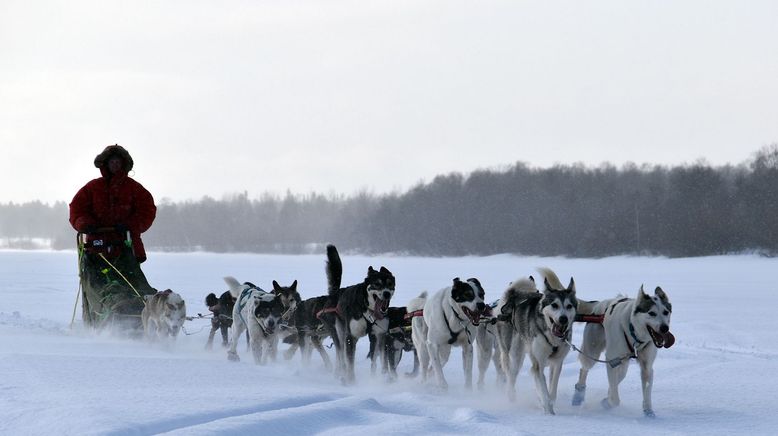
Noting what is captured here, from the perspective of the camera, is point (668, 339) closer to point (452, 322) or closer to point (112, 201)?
point (452, 322)

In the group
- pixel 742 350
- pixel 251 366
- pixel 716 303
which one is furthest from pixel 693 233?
pixel 251 366

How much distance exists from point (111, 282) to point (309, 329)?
2.63 meters

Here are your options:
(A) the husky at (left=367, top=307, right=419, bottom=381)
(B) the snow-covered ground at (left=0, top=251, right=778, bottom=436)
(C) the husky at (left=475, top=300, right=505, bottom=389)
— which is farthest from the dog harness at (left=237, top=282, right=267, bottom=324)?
(C) the husky at (left=475, top=300, right=505, bottom=389)

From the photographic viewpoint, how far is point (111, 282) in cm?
Result: 920

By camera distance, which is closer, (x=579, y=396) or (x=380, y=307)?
(x=579, y=396)

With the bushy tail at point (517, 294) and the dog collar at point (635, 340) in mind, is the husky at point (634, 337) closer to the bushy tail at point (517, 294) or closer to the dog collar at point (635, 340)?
the dog collar at point (635, 340)

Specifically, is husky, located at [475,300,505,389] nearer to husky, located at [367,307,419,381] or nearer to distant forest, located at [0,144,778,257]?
husky, located at [367,307,419,381]

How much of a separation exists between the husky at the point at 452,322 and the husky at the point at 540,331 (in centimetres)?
24

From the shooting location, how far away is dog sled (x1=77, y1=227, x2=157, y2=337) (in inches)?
354

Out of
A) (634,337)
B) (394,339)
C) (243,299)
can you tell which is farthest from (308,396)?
(243,299)

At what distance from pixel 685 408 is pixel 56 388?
4.08m

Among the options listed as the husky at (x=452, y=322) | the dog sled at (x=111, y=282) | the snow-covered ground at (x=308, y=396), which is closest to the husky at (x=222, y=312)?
the snow-covered ground at (x=308, y=396)

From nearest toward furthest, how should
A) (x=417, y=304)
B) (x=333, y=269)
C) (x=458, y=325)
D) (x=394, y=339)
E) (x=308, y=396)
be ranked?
(x=308, y=396)
(x=458, y=325)
(x=417, y=304)
(x=394, y=339)
(x=333, y=269)

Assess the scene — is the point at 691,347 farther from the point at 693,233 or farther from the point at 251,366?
the point at 693,233
